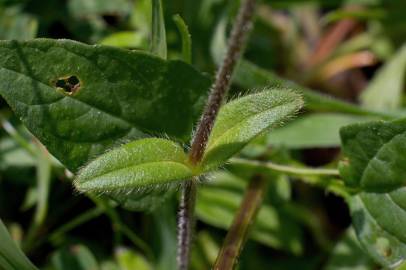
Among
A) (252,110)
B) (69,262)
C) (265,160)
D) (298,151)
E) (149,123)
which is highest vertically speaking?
(252,110)

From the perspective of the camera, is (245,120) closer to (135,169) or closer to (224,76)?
(224,76)

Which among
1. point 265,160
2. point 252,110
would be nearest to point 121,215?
point 265,160

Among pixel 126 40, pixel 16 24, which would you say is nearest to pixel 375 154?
pixel 126 40

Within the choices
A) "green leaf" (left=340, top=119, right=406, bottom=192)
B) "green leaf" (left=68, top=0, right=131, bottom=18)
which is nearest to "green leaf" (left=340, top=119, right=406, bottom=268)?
"green leaf" (left=340, top=119, right=406, bottom=192)

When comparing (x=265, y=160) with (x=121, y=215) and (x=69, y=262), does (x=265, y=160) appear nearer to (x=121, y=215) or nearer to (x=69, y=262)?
(x=121, y=215)

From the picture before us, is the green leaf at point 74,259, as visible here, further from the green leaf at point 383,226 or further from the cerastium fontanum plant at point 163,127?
the green leaf at point 383,226

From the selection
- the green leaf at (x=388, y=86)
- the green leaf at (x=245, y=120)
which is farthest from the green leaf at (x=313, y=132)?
A: the green leaf at (x=245, y=120)
